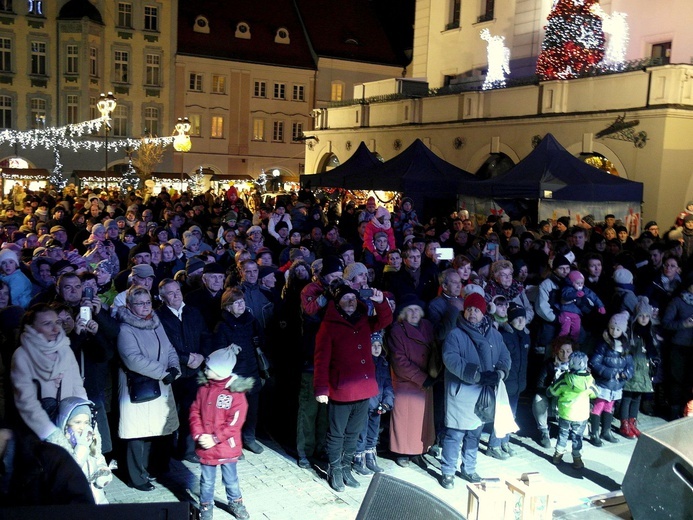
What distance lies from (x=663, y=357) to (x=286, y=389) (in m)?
4.66

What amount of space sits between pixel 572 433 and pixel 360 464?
2098 mm

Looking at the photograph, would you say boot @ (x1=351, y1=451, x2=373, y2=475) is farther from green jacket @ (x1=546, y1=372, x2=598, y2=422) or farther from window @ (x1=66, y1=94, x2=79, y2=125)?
window @ (x1=66, y1=94, x2=79, y2=125)

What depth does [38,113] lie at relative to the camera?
A: 41281mm

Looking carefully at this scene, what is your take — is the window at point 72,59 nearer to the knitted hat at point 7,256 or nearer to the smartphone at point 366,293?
the knitted hat at point 7,256

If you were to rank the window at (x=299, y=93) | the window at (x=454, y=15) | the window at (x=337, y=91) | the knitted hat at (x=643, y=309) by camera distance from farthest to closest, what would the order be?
the window at (x=337, y=91), the window at (x=299, y=93), the window at (x=454, y=15), the knitted hat at (x=643, y=309)

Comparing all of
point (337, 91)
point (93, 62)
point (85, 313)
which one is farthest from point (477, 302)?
point (337, 91)

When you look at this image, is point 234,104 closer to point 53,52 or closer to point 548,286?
point 53,52

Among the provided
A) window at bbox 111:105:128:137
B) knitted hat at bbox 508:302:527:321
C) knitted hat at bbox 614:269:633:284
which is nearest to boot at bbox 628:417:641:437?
knitted hat at bbox 614:269:633:284

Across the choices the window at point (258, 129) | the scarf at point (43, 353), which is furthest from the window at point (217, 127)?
the scarf at point (43, 353)

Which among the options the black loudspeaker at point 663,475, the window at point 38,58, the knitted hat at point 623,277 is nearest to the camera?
the black loudspeaker at point 663,475

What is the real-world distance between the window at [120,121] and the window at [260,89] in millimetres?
8383

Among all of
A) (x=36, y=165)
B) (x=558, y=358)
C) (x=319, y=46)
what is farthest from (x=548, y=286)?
(x=319, y=46)

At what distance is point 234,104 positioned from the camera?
45781mm

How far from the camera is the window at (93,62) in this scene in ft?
135
